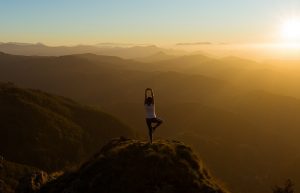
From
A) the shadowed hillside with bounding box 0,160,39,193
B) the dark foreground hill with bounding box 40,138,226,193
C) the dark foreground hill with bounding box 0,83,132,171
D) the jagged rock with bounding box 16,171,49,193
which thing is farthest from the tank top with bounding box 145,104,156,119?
the dark foreground hill with bounding box 0,83,132,171

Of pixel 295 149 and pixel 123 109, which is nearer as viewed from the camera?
pixel 295 149

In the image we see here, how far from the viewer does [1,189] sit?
42375mm

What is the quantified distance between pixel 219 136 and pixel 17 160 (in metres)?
88.0

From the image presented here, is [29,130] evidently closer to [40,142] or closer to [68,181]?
[40,142]

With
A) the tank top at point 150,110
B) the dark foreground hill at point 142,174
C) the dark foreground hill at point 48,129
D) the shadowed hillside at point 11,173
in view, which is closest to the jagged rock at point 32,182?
the dark foreground hill at point 142,174

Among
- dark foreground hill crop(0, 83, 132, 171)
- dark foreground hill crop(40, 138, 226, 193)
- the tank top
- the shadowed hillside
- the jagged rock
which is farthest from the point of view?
dark foreground hill crop(0, 83, 132, 171)

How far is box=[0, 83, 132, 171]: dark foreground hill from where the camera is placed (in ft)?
304

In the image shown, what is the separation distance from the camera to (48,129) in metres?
105

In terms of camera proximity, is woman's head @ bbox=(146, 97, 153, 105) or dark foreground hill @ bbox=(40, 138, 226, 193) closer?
dark foreground hill @ bbox=(40, 138, 226, 193)

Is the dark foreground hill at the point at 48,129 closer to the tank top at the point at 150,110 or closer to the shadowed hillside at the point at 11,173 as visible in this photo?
the shadowed hillside at the point at 11,173

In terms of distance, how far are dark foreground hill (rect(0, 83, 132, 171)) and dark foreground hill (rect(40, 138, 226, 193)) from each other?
7195 cm

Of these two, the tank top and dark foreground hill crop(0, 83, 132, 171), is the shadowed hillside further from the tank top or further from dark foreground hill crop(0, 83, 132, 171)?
the tank top

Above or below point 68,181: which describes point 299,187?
below

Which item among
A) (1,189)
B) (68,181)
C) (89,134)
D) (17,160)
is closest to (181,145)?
(68,181)
